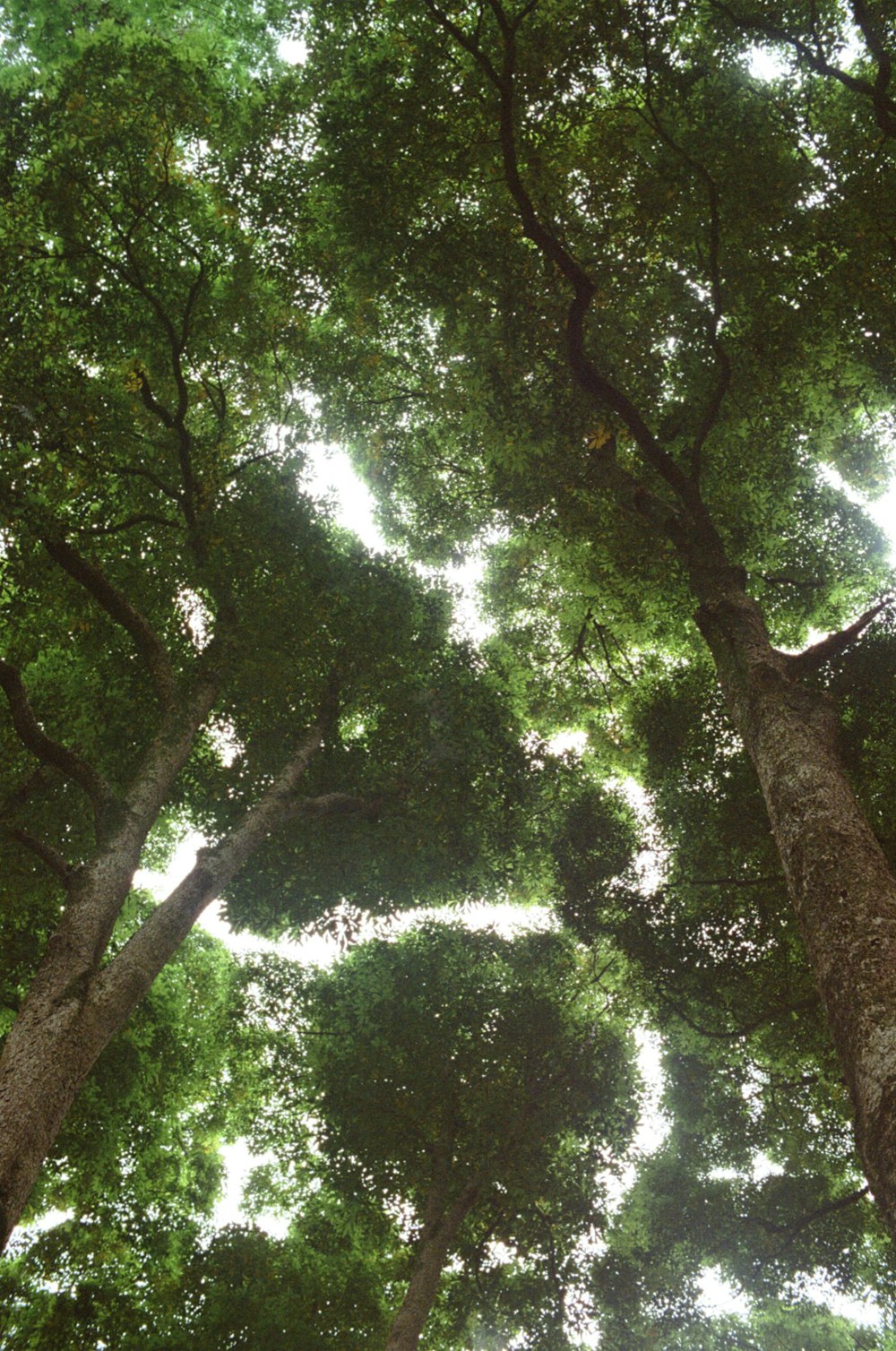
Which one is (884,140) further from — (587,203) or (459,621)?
(459,621)

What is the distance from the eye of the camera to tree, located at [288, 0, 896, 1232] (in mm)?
9188

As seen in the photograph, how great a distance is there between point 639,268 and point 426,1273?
18030 mm

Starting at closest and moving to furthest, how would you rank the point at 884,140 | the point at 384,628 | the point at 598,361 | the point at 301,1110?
the point at 884,140 < the point at 598,361 < the point at 384,628 < the point at 301,1110

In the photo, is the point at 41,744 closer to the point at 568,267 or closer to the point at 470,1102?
the point at 568,267

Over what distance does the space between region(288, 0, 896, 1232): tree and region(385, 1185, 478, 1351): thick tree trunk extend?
12.2 metres

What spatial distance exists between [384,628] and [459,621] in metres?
3.04

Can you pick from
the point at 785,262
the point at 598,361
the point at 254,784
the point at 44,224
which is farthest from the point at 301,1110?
the point at 785,262

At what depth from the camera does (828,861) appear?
5633 millimetres

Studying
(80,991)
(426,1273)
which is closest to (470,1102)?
(426,1273)

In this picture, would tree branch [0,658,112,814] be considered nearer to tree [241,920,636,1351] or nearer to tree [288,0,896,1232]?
tree [288,0,896,1232]

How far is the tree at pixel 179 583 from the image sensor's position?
10.4m

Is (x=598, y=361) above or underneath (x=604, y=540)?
above

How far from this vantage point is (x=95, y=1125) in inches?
547

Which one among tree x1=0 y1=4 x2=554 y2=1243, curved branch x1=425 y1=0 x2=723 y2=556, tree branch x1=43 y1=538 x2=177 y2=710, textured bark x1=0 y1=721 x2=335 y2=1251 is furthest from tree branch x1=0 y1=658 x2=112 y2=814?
curved branch x1=425 y1=0 x2=723 y2=556
